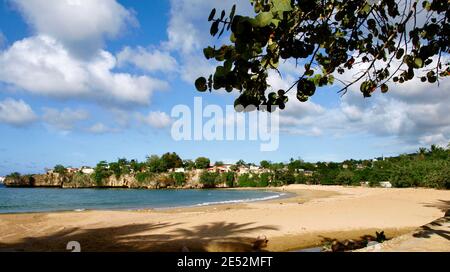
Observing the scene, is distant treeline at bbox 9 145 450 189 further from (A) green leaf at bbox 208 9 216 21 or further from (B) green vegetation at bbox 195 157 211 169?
(A) green leaf at bbox 208 9 216 21

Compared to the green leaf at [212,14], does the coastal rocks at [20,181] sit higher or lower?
lower

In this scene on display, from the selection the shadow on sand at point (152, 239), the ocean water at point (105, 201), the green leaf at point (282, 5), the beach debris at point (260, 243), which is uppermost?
the green leaf at point (282, 5)

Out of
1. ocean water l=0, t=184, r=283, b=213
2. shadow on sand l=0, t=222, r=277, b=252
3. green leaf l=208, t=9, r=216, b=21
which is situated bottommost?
ocean water l=0, t=184, r=283, b=213

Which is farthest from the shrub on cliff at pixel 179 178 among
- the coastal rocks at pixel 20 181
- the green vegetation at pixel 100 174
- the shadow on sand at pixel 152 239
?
the shadow on sand at pixel 152 239

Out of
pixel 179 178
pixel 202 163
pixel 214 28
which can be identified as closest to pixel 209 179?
pixel 179 178

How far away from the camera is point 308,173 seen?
12356 centimetres

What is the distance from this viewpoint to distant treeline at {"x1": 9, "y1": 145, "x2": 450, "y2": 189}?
203ft

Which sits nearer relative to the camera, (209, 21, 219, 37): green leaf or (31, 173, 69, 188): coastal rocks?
(209, 21, 219, 37): green leaf

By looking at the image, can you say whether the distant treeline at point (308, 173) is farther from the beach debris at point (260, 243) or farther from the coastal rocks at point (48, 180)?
the beach debris at point (260, 243)

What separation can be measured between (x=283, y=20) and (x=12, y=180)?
494ft

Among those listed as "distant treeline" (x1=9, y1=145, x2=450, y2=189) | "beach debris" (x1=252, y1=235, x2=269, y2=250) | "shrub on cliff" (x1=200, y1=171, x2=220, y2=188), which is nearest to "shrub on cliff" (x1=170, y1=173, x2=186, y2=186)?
"distant treeline" (x1=9, y1=145, x2=450, y2=189)

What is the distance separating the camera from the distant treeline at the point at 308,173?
6188cm

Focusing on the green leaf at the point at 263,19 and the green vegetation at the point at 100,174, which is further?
the green vegetation at the point at 100,174
